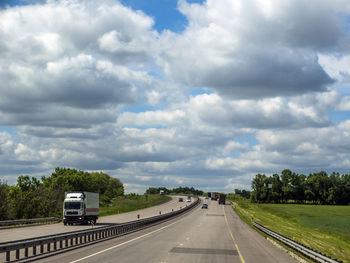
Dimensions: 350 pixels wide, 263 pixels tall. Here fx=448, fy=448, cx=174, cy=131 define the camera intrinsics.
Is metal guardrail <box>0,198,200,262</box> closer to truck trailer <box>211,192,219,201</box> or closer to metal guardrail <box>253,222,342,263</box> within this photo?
metal guardrail <box>253,222,342,263</box>

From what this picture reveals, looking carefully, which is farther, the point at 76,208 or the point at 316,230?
the point at 316,230

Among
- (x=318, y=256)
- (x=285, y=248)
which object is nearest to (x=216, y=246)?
(x=285, y=248)

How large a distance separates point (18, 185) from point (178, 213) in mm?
32349

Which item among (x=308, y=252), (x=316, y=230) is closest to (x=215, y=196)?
(x=316, y=230)

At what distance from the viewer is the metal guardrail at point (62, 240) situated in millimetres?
21467

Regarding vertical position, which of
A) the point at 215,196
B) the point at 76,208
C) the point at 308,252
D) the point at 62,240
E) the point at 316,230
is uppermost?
the point at 215,196

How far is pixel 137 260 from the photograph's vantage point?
21875 mm

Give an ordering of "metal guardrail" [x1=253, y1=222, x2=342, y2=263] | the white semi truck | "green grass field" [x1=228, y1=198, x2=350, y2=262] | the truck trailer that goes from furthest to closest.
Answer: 1. the truck trailer
2. the white semi truck
3. "green grass field" [x1=228, y1=198, x2=350, y2=262]
4. "metal guardrail" [x1=253, y1=222, x2=342, y2=263]

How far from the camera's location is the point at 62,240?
2688 cm

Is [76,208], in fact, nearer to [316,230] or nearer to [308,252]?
[308,252]

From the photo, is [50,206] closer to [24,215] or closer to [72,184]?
[24,215]

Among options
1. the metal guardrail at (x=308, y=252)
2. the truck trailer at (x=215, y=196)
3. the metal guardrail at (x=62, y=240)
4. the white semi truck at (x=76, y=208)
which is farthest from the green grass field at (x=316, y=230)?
the truck trailer at (x=215, y=196)

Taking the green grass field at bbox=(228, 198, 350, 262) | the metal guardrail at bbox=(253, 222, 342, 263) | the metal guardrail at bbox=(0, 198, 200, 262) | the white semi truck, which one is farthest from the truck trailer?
the metal guardrail at bbox=(253, 222, 342, 263)

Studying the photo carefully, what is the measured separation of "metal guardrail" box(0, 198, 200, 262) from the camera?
21.5 m
